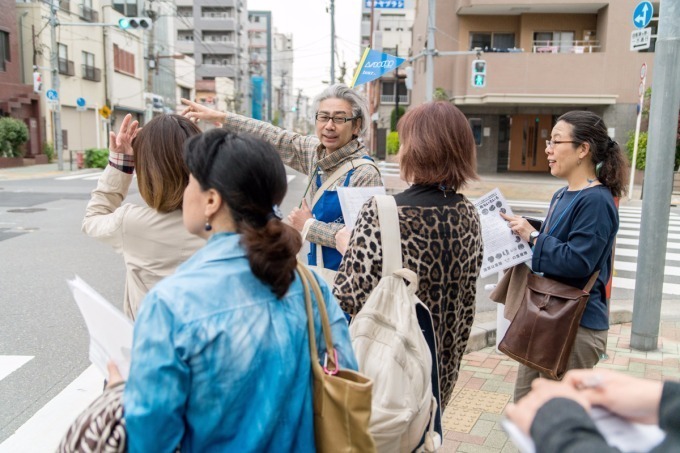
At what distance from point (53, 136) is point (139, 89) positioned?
12.0 meters

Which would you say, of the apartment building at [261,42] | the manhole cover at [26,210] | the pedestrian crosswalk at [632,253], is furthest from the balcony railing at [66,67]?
the apartment building at [261,42]

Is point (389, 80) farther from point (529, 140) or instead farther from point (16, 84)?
point (16, 84)

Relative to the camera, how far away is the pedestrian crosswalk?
7.91 m

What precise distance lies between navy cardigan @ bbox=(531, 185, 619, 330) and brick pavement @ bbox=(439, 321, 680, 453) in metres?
1.07

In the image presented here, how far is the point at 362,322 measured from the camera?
5.86 feet

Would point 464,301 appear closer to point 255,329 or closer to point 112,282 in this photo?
point 255,329

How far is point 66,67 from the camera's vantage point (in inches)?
1226

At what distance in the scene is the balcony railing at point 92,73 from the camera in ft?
110

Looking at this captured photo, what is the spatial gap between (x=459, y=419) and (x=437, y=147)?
2.04 metres

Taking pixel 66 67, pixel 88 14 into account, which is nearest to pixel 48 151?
pixel 66 67

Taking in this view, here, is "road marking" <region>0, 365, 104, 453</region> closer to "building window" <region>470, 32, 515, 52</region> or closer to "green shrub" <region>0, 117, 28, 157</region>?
"green shrub" <region>0, 117, 28, 157</region>

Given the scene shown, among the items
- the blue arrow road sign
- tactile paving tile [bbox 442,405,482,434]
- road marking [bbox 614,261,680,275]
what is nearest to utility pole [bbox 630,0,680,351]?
the blue arrow road sign

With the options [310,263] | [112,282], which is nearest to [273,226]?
[310,263]

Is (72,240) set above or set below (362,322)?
below
